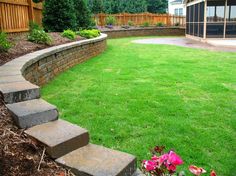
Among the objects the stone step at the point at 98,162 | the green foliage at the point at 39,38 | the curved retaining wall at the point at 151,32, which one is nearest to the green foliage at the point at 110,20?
the curved retaining wall at the point at 151,32

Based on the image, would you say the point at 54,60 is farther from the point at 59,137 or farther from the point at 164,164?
the point at 164,164

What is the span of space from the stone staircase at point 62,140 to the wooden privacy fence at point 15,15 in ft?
18.2

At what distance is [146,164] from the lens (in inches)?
66.2

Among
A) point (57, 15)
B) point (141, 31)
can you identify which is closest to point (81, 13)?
point (57, 15)

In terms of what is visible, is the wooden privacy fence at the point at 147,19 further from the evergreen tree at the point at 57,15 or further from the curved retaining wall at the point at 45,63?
the curved retaining wall at the point at 45,63

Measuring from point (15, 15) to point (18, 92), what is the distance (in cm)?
655

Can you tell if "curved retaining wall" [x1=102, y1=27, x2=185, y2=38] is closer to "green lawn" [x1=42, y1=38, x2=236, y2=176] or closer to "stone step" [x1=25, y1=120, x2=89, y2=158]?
"green lawn" [x1=42, y1=38, x2=236, y2=176]

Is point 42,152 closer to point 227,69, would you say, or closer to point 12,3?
point 227,69

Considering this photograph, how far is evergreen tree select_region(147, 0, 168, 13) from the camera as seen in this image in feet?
111

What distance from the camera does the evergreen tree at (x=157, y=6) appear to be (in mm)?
33744

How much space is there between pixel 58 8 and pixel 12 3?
1.89m

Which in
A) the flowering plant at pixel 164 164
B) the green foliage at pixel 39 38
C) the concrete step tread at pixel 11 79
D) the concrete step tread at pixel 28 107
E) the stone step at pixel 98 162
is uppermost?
the green foliage at pixel 39 38

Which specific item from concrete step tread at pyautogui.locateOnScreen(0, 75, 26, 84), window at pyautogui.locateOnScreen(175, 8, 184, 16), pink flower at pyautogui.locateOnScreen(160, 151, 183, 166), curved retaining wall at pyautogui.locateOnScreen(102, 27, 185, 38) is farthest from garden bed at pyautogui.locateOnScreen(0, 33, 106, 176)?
window at pyautogui.locateOnScreen(175, 8, 184, 16)

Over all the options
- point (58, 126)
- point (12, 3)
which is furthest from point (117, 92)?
point (12, 3)
